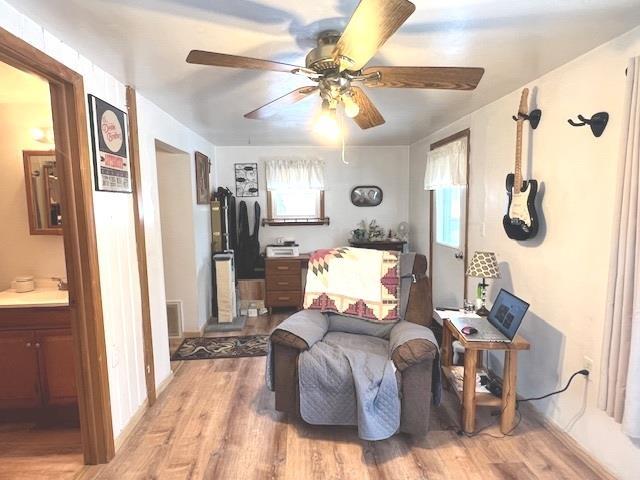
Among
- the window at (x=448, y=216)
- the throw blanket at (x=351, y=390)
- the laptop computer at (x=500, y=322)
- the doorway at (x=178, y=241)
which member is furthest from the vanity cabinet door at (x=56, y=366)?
the window at (x=448, y=216)

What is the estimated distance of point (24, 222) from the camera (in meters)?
2.59

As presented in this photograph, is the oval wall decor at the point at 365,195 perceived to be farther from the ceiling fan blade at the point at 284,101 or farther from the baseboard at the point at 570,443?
the baseboard at the point at 570,443

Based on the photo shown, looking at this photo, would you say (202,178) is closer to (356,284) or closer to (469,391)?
(356,284)

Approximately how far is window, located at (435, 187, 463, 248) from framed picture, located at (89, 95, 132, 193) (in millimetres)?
2782

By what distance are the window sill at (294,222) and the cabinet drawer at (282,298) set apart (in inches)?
37.1

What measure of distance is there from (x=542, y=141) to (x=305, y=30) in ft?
5.26

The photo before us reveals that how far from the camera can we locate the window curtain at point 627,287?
1.49 meters

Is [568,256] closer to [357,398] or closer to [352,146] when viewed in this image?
[357,398]

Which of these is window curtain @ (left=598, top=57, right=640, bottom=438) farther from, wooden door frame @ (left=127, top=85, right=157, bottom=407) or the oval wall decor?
the oval wall decor

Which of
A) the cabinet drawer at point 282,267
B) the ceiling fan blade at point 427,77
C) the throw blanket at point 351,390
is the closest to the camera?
the ceiling fan blade at point 427,77

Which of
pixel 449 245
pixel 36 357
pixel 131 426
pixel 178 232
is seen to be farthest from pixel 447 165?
pixel 36 357

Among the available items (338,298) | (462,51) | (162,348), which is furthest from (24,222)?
(462,51)

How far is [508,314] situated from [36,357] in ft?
9.47

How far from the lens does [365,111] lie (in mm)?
1983
